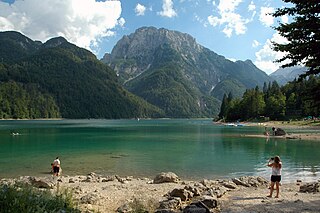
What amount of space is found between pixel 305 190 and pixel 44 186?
19.8 meters

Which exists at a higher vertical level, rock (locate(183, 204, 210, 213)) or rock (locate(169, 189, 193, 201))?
rock (locate(183, 204, 210, 213))

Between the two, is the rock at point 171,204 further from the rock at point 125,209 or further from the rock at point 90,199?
the rock at point 90,199

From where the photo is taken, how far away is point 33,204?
9.02 meters

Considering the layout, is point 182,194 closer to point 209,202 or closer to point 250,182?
point 209,202

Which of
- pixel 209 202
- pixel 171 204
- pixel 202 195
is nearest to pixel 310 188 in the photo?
pixel 202 195

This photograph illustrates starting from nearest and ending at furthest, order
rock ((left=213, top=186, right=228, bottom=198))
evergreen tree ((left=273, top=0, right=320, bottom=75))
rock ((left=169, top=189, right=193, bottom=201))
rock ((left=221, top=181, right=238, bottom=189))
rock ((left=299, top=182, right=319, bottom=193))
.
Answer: evergreen tree ((left=273, top=0, right=320, bottom=75)) → rock ((left=169, top=189, right=193, bottom=201)) → rock ((left=213, top=186, right=228, bottom=198)) → rock ((left=299, top=182, right=319, bottom=193)) → rock ((left=221, top=181, right=238, bottom=189))

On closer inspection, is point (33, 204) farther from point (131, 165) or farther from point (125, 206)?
point (131, 165)

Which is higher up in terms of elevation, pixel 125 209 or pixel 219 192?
pixel 219 192

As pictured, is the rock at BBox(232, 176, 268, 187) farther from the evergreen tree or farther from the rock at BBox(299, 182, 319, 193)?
the evergreen tree

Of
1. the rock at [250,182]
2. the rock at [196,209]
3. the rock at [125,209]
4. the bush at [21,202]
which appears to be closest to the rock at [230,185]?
the rock at [250,182]

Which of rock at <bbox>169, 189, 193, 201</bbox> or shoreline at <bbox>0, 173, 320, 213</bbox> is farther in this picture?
rock at <bbox>169, 189, 193, 201</bbox>

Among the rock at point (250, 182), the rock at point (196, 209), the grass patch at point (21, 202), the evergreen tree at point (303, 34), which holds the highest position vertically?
the evergreen tree at point (303, 34)

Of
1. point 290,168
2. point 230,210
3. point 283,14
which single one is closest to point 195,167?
point 290,168

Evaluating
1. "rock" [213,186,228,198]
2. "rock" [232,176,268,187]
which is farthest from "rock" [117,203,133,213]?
"rock" [232,176,268,187]
